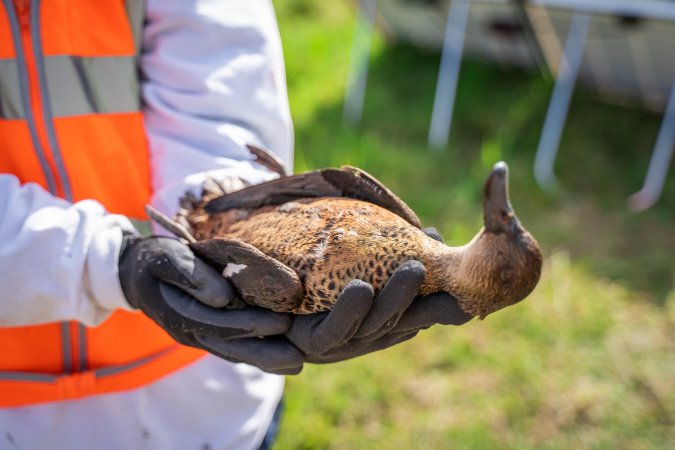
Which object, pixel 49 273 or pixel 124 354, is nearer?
pixel 49 273

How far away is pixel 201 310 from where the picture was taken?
51.8 inches

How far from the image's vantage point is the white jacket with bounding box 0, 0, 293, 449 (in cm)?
135

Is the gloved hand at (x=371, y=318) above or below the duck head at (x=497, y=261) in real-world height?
below

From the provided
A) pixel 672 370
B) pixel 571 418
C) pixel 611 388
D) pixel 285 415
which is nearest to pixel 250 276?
pixel 285 415

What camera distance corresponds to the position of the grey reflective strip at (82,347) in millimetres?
1476

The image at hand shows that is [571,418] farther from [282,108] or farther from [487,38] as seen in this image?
[487,38]

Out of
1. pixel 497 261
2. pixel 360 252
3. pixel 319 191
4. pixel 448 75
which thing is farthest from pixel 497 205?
pixel 448 75

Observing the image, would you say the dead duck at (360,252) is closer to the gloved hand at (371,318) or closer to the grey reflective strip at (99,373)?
the gloved hand at (371,318)

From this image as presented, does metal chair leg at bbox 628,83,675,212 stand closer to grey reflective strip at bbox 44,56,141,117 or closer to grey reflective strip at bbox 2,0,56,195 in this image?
grey reflective strip at bbox 44,56,141,117

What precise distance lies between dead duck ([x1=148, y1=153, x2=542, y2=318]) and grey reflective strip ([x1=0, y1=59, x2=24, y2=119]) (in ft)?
1.11

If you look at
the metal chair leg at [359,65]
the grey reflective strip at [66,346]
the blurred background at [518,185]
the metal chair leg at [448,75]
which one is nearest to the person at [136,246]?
the grey reflective strip at [66,346]

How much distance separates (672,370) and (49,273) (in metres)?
2.88

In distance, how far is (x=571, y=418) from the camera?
9.39 feet

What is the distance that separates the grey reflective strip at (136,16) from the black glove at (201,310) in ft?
1.59
